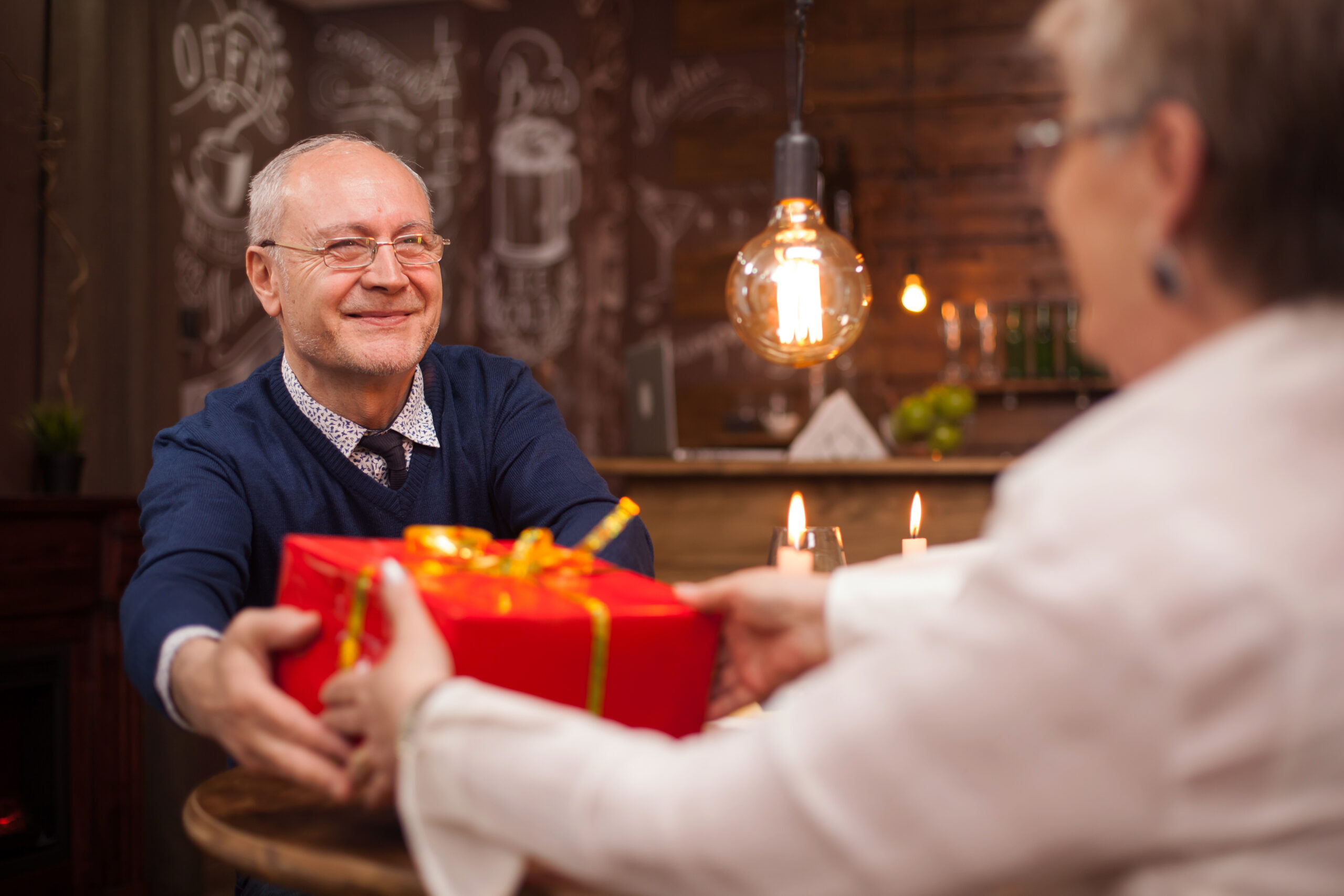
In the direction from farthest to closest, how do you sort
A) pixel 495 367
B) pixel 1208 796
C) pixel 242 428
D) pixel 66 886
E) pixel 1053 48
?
pixel 66 886
pixel 495 367
pixel 242 428
pixel 1053 48
pixel 1208 796

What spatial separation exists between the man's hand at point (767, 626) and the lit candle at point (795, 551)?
0.51ft

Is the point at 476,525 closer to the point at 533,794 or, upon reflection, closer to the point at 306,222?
the point at 306,222

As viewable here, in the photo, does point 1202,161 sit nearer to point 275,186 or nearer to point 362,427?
point 362,427

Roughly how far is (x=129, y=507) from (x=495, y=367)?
1618mm

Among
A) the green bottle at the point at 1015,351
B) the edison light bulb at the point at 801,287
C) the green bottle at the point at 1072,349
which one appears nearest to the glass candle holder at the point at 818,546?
the edison light bulb at the point at 801,287

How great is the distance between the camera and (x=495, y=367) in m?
1.61

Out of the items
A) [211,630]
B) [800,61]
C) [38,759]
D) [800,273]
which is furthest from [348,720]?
[38,759]

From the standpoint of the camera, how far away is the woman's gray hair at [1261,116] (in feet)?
1.72

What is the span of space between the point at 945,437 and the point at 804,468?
2.84 ft

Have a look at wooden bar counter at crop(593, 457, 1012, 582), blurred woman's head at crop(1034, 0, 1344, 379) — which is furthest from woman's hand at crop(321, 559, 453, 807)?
wooden bar counter at crop(593, 457, 1012, 582)

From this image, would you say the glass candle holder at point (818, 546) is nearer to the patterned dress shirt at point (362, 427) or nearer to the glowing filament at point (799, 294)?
the glowing filament at point (799, 294)

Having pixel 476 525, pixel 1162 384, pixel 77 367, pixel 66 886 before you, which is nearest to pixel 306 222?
pixel 476 525

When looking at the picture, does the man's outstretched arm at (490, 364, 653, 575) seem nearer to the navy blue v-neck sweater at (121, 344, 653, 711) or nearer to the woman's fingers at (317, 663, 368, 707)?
the navy blue v-neck sweater at (121, 344, 653, 711)

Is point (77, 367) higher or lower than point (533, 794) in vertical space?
higher
